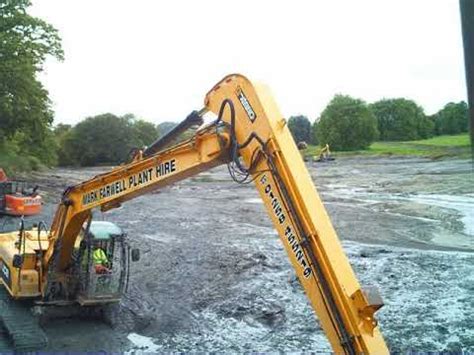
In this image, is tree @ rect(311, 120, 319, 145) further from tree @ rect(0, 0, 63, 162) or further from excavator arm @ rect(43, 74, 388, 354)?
excavator arm @ rect(43, 74, 388, 354)

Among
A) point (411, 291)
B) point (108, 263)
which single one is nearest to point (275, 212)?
point (108, 263)

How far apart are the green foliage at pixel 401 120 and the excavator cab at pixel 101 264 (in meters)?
81.7

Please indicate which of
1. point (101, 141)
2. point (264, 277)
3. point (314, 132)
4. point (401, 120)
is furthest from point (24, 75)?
point (401, 120)

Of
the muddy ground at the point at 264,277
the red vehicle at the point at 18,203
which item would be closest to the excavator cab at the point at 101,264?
the muddy ground at the point at 264,277

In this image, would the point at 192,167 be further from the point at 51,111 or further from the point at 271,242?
the point at 51,111

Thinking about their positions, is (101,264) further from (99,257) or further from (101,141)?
(101,141)

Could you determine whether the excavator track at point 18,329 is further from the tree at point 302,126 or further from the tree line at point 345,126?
the tree at point 302,126

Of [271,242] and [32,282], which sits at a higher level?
[32,282]

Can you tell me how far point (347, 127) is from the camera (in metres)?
75.7

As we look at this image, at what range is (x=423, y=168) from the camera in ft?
137

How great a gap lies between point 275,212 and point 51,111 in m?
38.0

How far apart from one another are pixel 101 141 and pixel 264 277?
65.0 metres

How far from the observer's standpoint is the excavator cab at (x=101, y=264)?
9266 mm

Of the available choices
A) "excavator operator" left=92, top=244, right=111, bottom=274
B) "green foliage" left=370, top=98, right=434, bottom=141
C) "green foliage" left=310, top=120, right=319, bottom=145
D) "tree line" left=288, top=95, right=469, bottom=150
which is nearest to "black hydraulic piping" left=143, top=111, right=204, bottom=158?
"excavator operator" left=92, top=244, right=111, bottom=274
